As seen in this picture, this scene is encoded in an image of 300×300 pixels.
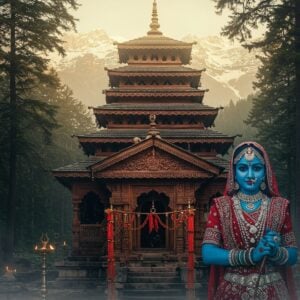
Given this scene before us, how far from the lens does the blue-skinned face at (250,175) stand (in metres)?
6.26

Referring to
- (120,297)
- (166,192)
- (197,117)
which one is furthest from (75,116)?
(120,297)

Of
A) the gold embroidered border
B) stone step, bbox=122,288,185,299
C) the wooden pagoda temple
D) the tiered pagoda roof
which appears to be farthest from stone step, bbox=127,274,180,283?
the gold embroidered border

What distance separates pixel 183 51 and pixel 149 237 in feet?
37.1

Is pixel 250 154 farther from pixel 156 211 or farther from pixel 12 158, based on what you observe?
pixel 12 158

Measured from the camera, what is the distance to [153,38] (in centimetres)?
3200

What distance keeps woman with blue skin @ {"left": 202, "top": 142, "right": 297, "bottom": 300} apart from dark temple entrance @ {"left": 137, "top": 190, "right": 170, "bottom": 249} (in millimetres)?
17773

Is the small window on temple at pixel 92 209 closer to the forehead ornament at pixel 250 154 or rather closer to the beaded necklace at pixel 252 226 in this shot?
the forehead ornament at pixel 250 154

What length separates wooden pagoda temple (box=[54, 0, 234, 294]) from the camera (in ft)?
74.2

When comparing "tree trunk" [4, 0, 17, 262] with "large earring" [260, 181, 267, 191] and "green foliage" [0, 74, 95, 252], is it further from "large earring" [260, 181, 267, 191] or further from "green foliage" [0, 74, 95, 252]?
"large earring" [260, 181, 267, 191]

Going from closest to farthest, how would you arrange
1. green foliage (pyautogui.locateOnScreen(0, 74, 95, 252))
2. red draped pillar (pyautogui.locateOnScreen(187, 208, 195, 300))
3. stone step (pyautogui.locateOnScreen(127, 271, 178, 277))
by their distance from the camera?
red draped pillar (pyautogui.locateOnScreen(187, 208, 195, 300)) < stone step (pyautogui.locateOnScreen(127, 271, 178, 277)) < green foliage (pyautogui.locateOnScreen(0, 74, 95, 252))

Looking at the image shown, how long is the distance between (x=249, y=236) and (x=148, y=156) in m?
16.6

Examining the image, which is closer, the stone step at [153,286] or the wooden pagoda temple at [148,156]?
the stone step at [153,286]

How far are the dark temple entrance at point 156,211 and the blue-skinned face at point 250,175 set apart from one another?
1781 centimetres

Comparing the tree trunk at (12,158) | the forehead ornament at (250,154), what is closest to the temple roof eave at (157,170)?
the tree trunk at (12,158)
